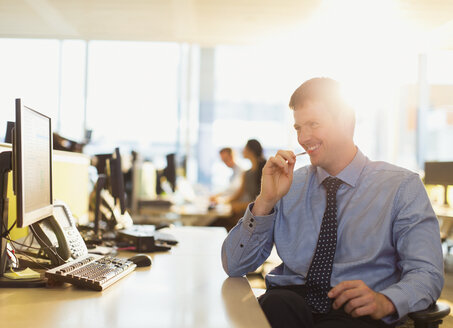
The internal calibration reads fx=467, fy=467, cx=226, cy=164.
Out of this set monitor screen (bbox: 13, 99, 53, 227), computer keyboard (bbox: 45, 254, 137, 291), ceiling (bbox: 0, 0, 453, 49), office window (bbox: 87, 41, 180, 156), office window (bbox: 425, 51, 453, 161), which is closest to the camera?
monitor screen (bbox: 13, 99, 53, 227)

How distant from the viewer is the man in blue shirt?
1.35 metres

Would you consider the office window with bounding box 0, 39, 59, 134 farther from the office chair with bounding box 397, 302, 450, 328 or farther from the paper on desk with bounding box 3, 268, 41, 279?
the office chair with bounding box 397, 302, 450, 328

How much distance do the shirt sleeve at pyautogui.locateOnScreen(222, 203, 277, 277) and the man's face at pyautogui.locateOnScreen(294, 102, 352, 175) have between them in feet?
0.85

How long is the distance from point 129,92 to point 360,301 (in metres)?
6.71

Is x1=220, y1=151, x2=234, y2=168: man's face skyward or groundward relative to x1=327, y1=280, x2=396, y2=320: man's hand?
skyward

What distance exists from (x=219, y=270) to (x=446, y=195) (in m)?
5.09

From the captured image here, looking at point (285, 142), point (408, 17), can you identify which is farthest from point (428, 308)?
point (285, 142)

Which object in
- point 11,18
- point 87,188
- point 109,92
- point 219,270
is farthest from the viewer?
point 109,92

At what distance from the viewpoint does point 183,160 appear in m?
6.57

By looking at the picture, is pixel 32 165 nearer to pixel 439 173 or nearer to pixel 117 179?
pixel 117 179

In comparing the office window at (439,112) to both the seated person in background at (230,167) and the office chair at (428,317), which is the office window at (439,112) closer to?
the seated person in background at (230,167)

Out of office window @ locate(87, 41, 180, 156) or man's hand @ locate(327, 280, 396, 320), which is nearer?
man's hand @ locate(327, 280, 396, 320)

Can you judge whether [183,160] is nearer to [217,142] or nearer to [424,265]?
[217,142]

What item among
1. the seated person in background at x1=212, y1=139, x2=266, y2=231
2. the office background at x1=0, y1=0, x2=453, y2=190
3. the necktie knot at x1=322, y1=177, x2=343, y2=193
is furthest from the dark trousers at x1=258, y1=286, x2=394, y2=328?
the office background at x1=0, y1=0, x2=453, y2=190
